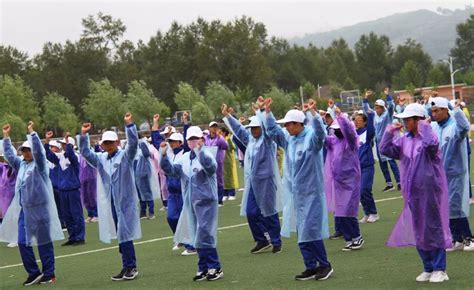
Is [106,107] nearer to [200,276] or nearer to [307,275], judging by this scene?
[200,276]

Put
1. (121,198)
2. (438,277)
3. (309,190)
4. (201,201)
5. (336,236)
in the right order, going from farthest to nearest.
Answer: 1. (336,236)
2. (121,198)
3. (201,201)
4. (309,190)
5. (438,277)

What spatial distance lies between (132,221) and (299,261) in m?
2.18

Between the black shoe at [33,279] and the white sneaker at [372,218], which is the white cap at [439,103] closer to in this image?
the white sneaker at [372,218]

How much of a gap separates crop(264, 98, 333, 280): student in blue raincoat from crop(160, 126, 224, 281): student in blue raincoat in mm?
1037

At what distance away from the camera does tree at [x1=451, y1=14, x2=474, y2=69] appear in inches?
4375

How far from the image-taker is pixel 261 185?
11383 mm

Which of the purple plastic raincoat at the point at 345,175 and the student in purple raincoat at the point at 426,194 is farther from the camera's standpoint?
the purple plastic raincoat at the point at 345,175

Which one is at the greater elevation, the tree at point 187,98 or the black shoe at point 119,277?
the tree at point 187,98

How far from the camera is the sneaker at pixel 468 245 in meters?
9.83

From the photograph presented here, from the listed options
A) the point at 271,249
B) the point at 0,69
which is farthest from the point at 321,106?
the point at 271,249

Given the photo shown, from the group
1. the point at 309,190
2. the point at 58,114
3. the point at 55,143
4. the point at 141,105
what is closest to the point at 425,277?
the point at 309,190

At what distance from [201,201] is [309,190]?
139 centimetres

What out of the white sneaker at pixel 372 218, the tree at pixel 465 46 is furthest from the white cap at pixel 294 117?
the tree at pixel 465 46

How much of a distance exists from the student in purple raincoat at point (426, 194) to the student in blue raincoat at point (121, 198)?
11.3ft
